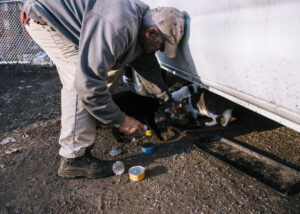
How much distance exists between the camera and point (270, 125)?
9.87ft

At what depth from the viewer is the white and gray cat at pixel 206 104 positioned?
327cm

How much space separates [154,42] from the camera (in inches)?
81.1

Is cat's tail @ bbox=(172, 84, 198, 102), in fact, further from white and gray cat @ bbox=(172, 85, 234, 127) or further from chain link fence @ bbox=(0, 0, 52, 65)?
chain link fence @ bbox=(0, 0, 52, 65)

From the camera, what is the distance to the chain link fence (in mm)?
7520

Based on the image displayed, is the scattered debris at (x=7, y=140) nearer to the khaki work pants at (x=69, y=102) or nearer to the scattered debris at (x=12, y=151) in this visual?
the scattered debris at (x=12, y=151)

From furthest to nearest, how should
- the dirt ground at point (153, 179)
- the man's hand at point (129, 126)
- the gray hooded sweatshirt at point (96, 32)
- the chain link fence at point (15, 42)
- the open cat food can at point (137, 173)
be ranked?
the chain link fence at point (15, 42)
the open cat food can at point (137, 173)
the man's hand at point (129, 126)
the dirt ground at point (153, 179)
the gray hooded sweatshirt at point (96, 32)

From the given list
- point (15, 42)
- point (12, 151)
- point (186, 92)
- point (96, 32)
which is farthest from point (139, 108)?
point (15, 42)

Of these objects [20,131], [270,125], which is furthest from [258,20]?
[20,131]

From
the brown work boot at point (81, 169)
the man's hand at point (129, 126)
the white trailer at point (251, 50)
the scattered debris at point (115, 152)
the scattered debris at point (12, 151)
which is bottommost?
the scattered debris at point (115, 152)

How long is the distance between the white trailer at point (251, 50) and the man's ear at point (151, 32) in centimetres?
37

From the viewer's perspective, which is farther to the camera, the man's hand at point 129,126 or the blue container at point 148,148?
the blue container at point 148,148

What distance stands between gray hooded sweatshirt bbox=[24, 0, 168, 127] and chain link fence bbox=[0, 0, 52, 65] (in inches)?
246

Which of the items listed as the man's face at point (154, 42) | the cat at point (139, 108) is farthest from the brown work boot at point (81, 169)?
A: the man's face at point (154, 42)

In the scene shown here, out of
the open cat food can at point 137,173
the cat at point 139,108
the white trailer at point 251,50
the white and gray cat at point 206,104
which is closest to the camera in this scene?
the white trailer at point 251,50
